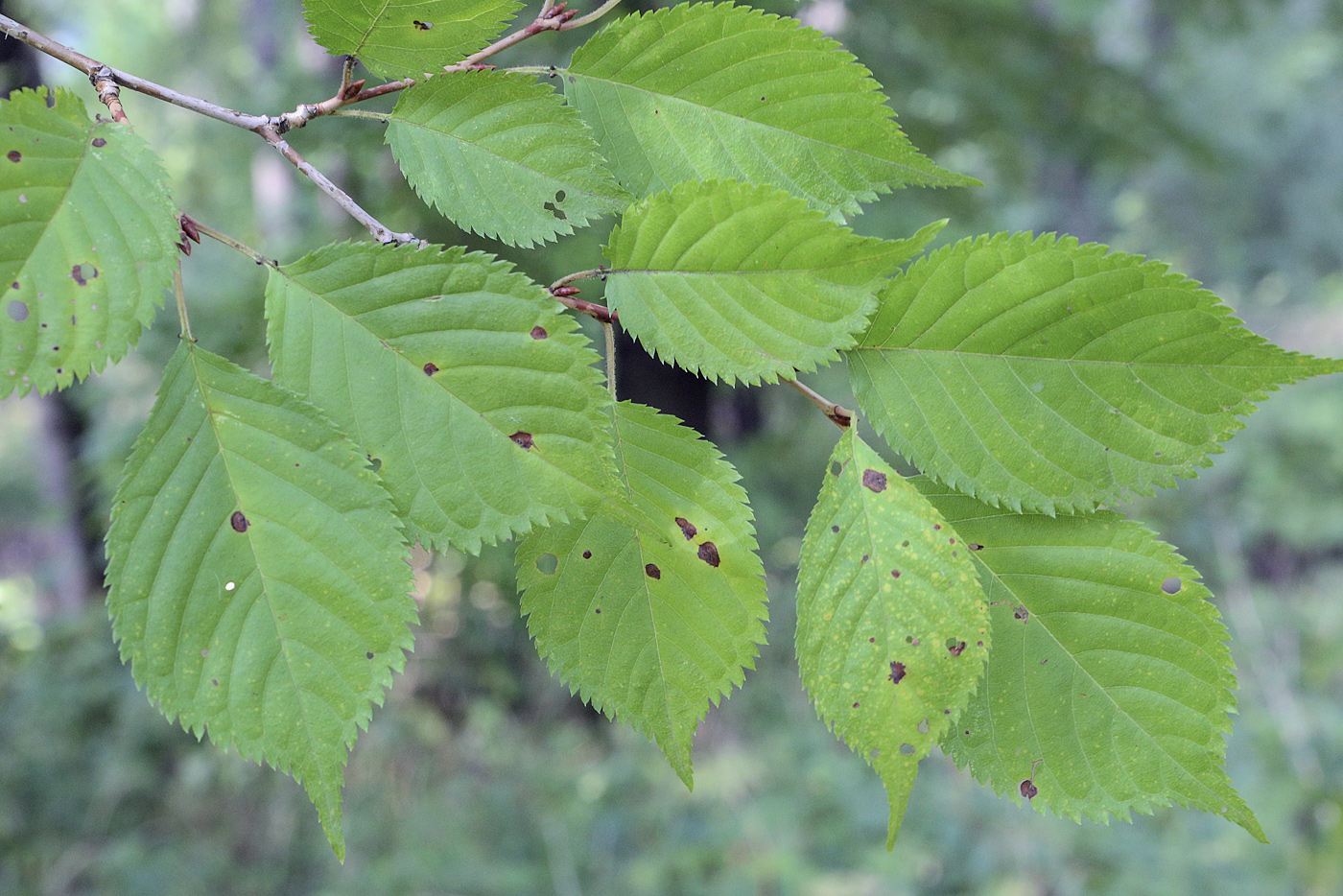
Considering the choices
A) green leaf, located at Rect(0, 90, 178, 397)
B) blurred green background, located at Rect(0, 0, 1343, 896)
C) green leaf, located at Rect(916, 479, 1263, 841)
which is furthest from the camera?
blurred green background, located at Rect(0, 0, 1343, 896)

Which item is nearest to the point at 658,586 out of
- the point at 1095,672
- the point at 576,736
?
the point at 1095,672

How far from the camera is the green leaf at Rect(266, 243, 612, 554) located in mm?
483

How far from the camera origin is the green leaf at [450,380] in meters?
0.48

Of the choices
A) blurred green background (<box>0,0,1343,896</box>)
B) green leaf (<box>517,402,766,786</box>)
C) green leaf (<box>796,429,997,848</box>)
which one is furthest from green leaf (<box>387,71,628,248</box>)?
blurred green background (<box>0,0,1343,896</box>)

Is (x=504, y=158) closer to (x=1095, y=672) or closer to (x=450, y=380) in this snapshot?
(x=450, y=380)

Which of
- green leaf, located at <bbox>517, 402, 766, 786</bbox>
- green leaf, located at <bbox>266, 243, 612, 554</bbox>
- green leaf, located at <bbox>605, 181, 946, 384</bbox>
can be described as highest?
green leaf, located at <bbox>605, 181, 946, 384</bbox>

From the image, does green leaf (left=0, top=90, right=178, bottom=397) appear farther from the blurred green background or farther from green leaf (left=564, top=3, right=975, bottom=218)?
the blurred green background

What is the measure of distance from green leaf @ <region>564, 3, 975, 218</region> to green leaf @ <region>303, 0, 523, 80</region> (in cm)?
8

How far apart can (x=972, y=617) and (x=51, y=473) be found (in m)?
5.32

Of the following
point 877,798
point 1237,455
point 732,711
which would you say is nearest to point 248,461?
point 877,798

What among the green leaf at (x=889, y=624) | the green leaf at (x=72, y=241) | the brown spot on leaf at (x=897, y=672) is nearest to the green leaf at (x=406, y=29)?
the green leaf at (x=72, y=241)

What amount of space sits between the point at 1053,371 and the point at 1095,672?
0.70 feet

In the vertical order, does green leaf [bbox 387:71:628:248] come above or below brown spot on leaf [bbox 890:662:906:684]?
above

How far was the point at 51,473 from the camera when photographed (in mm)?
4422
